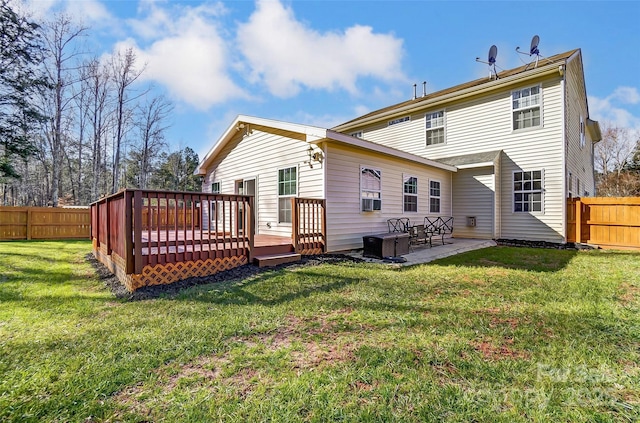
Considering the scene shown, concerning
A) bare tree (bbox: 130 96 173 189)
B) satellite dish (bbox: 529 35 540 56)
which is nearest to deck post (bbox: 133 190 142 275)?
satellite dish (bbox: 529 35 540 56)

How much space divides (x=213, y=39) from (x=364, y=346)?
10.9 metres

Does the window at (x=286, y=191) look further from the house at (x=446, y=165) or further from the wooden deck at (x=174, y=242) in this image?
the wooden deck at (x=174, y=242)

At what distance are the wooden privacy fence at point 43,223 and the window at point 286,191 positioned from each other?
10004mm

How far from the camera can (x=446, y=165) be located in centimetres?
1033

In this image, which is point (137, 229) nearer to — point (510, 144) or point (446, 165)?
point (446, 165)

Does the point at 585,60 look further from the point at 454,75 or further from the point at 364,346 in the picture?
the point at 364,346

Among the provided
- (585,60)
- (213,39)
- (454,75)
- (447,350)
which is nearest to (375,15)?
(213,39)

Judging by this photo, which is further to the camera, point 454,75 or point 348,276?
point 454,75

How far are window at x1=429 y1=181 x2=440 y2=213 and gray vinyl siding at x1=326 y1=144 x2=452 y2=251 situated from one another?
48.3 inches

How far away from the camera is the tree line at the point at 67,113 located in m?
11.4

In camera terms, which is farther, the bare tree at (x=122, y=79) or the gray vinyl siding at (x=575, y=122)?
the bare tree at (x=122, y=79)

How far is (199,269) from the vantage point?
16.6ft

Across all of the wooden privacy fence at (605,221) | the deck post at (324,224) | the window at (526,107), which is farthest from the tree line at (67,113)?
the wooden privacy fence at (605,221)

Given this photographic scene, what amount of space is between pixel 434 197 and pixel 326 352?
920 cm
